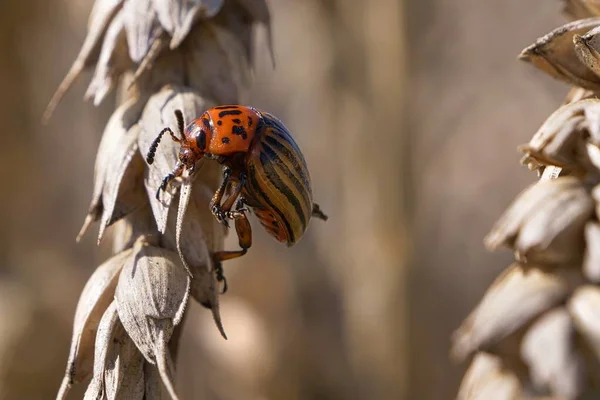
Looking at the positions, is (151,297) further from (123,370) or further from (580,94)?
(580,94)

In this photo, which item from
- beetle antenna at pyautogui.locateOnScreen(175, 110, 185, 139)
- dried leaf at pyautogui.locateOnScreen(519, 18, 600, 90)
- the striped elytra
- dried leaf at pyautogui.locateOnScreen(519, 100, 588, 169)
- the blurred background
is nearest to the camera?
dried leaf at pyautogui.locateOnScreen(519, 100, 588, 169)

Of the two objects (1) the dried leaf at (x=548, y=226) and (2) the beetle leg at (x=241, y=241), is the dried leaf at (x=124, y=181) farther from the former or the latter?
(1) the dried leaf at (x=548, y=226)

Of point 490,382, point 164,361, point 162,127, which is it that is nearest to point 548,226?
point 490,382

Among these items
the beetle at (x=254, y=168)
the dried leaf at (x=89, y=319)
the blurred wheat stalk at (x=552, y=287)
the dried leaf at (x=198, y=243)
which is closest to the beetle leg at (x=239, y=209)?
the beetle at (x=254, y=168)

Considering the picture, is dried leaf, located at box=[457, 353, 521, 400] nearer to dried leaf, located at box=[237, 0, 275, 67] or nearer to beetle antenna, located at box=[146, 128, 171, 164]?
beetle antenna, located at box=[146, 128, 171, 164]

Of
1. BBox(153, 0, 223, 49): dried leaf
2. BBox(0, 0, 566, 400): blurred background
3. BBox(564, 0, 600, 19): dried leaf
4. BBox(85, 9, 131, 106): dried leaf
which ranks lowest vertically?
BBox(0, 0, 566, 400): blurred background

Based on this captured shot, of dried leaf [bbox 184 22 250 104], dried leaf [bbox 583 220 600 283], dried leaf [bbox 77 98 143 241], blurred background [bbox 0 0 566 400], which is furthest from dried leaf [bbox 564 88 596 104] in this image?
blurred background [bbox 0 0 566 400]
